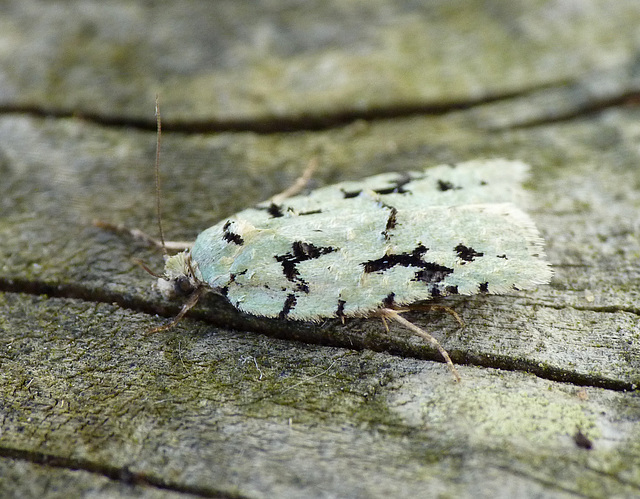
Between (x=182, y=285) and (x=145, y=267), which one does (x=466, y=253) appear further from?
(x=145, y=267)

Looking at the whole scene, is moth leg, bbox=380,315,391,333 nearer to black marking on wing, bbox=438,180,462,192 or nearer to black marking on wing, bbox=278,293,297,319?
black marking on wing, bbox=278,293,297,319

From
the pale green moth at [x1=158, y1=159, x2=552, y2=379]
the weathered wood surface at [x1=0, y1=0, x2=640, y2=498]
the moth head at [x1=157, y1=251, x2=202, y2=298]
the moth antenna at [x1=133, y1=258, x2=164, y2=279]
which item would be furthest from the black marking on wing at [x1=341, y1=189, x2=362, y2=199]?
the moth antenna at [x1=133, y1=258, x2=164, y2=279]

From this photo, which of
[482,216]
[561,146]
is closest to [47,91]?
[482,216]

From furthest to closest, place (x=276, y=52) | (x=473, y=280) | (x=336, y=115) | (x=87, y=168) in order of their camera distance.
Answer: (x=276, y=52) < (x=336, y=115) < (x=87, y=168) < (x=473, y=280)

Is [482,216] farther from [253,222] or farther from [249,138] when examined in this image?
[249,138]

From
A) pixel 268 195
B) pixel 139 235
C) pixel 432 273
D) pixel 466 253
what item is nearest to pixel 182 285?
pixel 139 235

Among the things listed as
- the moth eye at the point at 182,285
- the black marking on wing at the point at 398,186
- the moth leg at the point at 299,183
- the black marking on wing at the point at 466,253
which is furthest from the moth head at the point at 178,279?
the black marking on wing at the point at 466,253

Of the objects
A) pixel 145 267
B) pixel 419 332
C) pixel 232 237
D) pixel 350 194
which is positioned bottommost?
pixel 419 332
